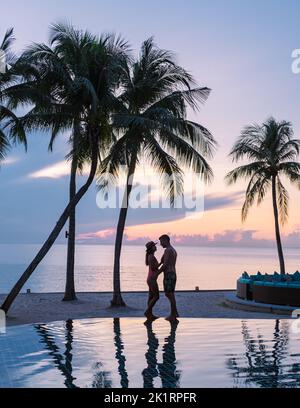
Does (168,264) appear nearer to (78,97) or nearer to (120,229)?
(78,97)

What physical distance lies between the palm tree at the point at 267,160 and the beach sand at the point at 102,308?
667cm

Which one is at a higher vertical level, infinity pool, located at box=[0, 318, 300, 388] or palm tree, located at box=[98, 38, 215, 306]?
palm tree, located at box=[98, 38, 215, 306]

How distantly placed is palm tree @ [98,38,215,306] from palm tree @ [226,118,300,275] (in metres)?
9.86

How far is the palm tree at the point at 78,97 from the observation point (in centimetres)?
2083

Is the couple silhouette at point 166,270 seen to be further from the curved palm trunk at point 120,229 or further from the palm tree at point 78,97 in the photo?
the curved palm trunk at point 120,229

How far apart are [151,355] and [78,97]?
13257 mm

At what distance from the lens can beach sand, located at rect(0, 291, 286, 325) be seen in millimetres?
20078

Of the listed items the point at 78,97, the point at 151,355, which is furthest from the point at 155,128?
the point at 151,355

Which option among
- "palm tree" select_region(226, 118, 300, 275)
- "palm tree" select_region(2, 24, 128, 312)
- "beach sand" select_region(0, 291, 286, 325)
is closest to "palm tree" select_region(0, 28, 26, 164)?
"palm tree" select_region(2, 24, 128, 312)

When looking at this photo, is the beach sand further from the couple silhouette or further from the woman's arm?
the woman's arm

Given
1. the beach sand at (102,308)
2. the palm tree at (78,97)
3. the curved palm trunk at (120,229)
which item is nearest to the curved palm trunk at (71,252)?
the beach sand at (102,308)

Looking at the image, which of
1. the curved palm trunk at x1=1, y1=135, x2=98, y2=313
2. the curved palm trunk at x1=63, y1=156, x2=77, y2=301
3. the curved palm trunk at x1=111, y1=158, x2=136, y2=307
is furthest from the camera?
the curved palm trunk at x1=63, y1=156, x2=77, y2=301

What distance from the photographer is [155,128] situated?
2264 centimetres
